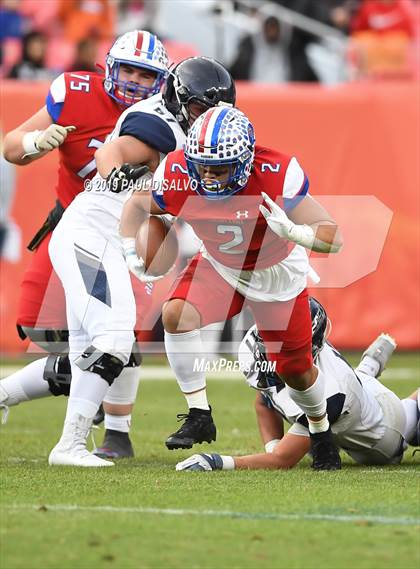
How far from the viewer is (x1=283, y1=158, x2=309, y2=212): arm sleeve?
5.18m

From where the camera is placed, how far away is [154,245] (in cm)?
549

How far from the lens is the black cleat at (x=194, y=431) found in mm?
5234

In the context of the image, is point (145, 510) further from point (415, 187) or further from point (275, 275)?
point (415, 187)

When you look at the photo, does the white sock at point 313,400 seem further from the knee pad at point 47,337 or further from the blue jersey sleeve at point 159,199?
the knee pad at point 47,337

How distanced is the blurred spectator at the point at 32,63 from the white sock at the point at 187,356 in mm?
6666

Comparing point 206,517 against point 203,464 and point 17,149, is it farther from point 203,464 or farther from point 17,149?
point 17,149

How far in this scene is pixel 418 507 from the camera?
14.1ft

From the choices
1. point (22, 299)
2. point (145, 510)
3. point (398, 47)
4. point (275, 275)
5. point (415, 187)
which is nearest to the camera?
point (145, 510)

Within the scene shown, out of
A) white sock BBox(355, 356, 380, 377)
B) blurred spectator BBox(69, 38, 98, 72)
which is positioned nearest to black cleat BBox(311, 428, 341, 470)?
white sock BBox(355, 356, 380, 377)

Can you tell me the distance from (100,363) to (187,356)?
0.42m

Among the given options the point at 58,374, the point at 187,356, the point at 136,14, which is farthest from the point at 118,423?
the point at 136,14

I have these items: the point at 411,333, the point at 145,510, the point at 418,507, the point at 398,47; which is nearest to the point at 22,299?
the point at 145,510

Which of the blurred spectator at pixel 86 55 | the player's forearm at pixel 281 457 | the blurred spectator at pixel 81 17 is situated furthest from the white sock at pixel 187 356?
the blurred spectator at pixel 81 17

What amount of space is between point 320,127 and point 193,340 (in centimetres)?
577
